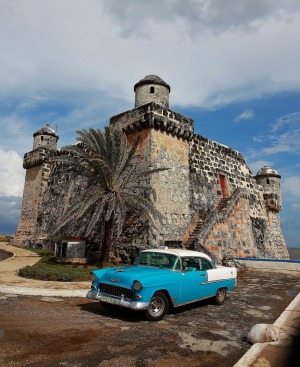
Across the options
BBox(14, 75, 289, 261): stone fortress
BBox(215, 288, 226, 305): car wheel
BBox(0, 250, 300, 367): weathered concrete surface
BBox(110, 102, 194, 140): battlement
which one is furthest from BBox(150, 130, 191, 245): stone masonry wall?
BBox(0, 250, 300, 367): weathered concrete surface

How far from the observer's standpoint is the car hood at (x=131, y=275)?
5801mm

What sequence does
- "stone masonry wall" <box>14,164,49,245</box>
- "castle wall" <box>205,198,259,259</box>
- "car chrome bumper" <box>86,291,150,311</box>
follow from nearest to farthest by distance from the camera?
"car chrome bumper" <box>86,291,150,311</box> → "castle wall" <box>205,198,259,259</box> → "stone masonry wall" <box>14,164,49,245</box>

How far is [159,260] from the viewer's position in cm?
696

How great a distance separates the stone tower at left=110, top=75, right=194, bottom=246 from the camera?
14273mm

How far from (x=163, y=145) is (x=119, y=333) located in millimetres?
11099

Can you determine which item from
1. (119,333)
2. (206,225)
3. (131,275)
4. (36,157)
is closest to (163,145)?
(206,225)

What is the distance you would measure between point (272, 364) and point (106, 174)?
34.1 ft

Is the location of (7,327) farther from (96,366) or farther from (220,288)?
(220,288)

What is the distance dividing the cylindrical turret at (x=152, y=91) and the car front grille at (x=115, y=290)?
12.0 metres

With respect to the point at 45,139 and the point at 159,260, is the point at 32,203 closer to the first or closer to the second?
the point at 45,139

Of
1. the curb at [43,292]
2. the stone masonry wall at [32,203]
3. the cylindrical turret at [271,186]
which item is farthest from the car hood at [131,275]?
the cylindrical turret at [271,186]

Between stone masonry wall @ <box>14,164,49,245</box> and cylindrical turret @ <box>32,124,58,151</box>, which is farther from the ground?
cylindrical turret @ <box>32,124,58,151</box>

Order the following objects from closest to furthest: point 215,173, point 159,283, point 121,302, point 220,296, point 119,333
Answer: point 119,333, point 121,302, point 159,283, point 220,296, point 215,173

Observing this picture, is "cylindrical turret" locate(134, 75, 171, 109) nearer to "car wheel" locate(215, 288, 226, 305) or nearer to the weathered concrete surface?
"car wheel" locate(215, 288, 226, 305)
